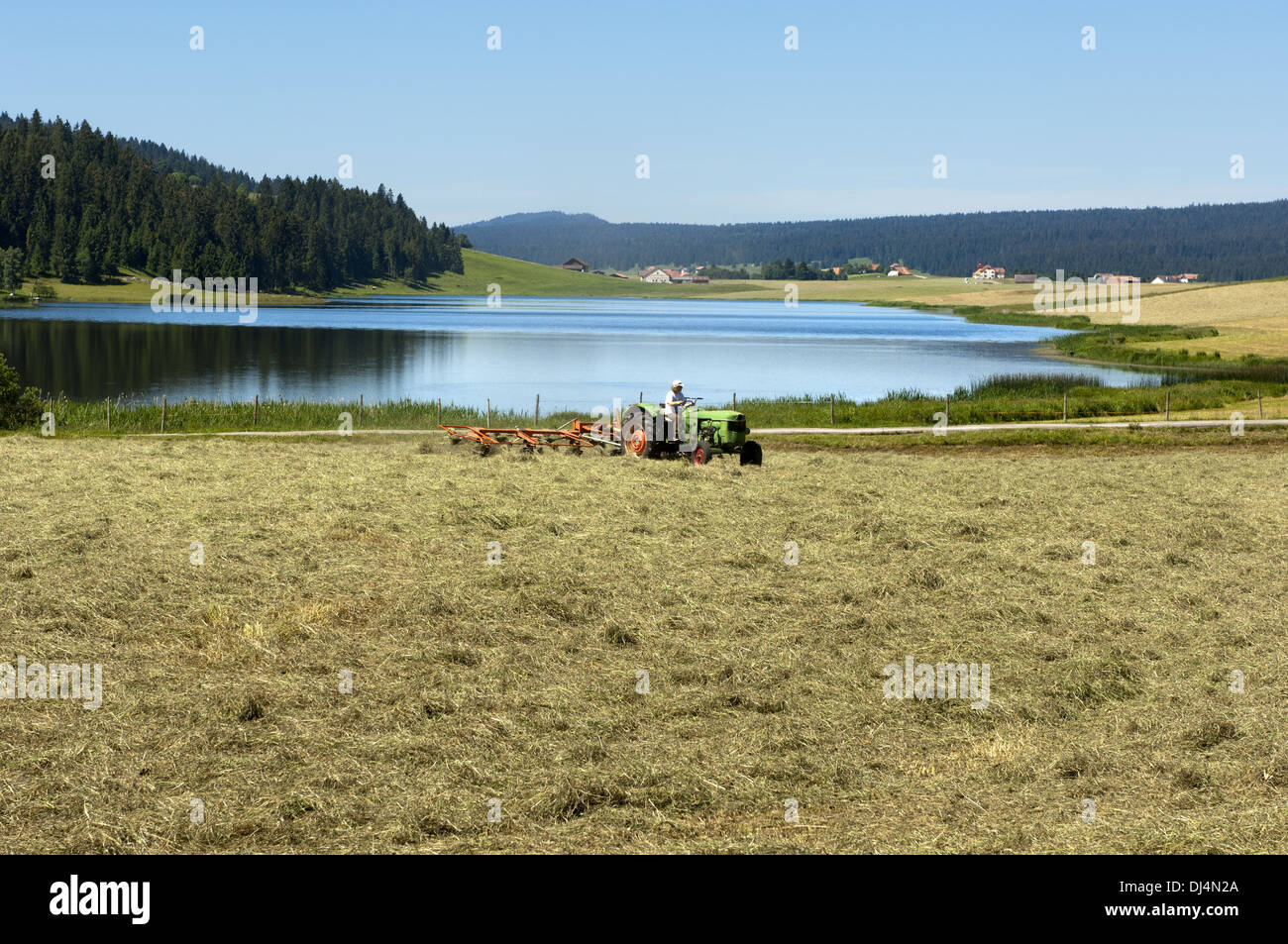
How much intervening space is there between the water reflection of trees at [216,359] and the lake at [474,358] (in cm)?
14

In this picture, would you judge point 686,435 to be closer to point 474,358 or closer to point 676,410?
point 676,410

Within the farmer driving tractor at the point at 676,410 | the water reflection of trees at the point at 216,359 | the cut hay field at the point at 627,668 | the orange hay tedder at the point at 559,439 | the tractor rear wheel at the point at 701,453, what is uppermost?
the water reflection of trees at the point at 216,359

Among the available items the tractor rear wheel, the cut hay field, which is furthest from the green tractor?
the cut hay field

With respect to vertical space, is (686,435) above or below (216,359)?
below

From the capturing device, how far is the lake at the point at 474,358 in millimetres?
57938

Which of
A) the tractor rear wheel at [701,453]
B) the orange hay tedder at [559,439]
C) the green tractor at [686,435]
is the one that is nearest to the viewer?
the tractor rear wheel at [701,453]

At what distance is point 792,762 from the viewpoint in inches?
350

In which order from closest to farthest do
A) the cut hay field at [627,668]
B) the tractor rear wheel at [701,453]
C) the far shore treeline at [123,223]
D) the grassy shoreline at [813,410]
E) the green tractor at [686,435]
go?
the cut hay field at [627,668] → the tractor rear wheel at [701,453] → the green tractor at [686,435] → the grassy shoreline at [813,410] → the far shore treeline at [123,223]

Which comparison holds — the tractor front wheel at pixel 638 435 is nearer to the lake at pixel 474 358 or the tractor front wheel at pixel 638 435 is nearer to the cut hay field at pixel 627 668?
the cut hay field at pixel 627 668

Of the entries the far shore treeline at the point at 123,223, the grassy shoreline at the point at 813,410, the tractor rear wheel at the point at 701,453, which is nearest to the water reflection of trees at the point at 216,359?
the grassy shoreline at the point at 813,410

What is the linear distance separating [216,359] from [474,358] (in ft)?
55.5

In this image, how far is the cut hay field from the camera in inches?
307

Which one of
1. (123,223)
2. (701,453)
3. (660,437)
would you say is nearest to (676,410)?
(660,437)

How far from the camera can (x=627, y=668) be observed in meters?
11.3
